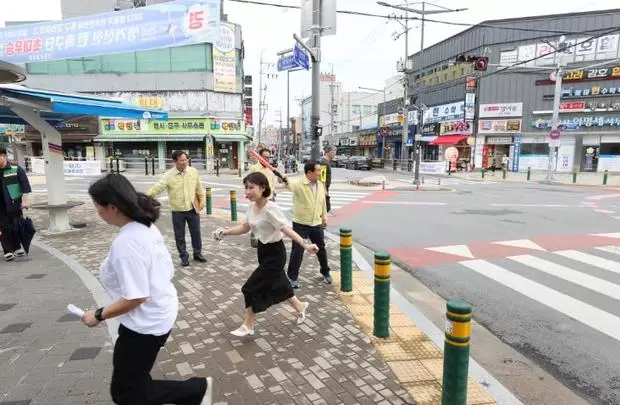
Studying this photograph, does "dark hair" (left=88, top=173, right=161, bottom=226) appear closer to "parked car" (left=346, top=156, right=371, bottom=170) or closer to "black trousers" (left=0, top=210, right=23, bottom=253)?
"black trousers" (left=0, top=210, right=23, bottom=253)

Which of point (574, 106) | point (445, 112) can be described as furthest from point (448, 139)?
point (574, 106)

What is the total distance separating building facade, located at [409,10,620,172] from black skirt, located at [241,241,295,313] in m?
27.2

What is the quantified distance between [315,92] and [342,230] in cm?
620

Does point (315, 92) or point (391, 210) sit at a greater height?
point (315, 92)

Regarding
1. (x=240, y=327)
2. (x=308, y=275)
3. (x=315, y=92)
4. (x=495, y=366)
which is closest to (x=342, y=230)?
(x=308, y=275)

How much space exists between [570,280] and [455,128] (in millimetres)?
33555

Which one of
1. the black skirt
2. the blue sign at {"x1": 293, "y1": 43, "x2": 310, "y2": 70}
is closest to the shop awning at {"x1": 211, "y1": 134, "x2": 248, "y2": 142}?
the blue sign at {"x1": 293, "y1": 43, "x2": 310, "y2": 70}

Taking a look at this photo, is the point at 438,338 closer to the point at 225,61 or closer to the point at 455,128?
the point at 225,61

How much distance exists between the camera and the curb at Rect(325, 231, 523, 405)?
3.22m

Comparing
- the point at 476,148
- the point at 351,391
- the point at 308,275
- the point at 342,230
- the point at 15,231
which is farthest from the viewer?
the point at 476,148

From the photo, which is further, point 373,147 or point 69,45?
point 373,147

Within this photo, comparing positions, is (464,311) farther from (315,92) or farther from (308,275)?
(315,92)

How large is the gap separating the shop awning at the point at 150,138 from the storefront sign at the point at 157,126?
0.99 ft

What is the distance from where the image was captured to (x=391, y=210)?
43.0 feet
